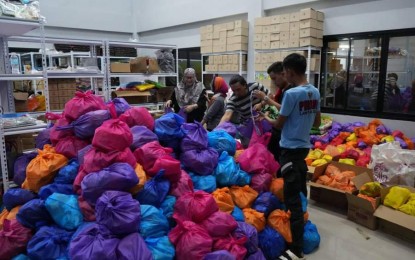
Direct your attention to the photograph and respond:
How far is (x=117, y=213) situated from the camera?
5.59 ft

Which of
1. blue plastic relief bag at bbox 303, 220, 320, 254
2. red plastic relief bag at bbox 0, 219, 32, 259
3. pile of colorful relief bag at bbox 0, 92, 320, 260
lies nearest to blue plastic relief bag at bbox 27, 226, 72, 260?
pile of colorful relief bag at bbox 0, 92, 320, 260

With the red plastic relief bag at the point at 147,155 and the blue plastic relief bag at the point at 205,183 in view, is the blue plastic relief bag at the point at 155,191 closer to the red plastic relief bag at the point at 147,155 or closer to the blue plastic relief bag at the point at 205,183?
the red plastic relief bag at the point at 147,155

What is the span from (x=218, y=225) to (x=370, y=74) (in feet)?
15.9

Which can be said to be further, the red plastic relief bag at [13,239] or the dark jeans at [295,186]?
the dark jeans at [295,186]

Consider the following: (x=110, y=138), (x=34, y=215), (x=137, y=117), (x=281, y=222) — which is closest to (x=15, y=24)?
(x=137, y=117)

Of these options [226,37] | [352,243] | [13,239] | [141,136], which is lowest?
[352,243]

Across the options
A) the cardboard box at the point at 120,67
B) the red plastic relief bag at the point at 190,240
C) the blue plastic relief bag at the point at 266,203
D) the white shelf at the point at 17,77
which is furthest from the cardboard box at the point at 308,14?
the red plastic relief bag at the point at 190,240

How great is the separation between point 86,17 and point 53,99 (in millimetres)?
6870

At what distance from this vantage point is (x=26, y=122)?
8.77ft

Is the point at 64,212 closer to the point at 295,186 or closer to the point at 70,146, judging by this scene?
the point at 70,146

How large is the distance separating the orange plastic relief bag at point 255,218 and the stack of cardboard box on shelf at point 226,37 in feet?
16.3

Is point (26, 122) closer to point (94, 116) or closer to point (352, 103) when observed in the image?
point (94, 116)

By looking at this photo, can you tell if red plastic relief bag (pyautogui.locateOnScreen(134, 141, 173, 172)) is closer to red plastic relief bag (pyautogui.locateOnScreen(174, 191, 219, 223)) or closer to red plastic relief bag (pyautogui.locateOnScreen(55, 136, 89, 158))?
red plastic relief bag (pyautogui.locateOnScreen(174, 191, 219, 223))

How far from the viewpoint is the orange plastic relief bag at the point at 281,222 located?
244cm
